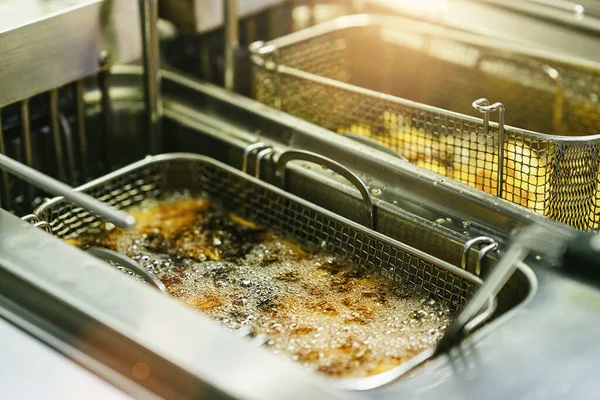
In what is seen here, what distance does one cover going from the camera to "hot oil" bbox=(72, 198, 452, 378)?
→ 4.29 ft

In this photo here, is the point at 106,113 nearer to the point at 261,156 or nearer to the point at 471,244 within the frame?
the point at 261,156

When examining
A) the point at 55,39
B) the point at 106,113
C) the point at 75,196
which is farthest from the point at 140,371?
the point at 106,113

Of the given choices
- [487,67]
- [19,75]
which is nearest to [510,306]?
[487,67]

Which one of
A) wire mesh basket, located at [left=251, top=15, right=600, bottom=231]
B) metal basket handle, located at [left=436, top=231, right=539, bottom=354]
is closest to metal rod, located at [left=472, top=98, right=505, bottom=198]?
wire mesh basket, located at [left=251, top=15, right=600, bottom=231]

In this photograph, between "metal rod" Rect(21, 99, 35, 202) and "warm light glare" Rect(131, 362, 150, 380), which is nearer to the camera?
"warm light glare" Rect(131, 362, 150, 380)

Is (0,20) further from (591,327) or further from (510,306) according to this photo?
(591,327)

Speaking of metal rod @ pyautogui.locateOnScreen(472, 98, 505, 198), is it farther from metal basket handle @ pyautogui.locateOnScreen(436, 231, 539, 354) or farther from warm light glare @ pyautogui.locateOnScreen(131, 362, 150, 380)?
warm light glare @ pyautogui.locateOnScreen(131, 362, 150, 380)

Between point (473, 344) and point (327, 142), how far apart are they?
70cm

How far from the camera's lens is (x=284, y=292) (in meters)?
1.46

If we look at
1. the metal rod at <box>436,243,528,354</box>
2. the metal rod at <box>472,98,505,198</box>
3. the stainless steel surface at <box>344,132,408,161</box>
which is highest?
the metal rod at <box>472,98,505,198</box>

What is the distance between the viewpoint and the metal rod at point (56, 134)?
5.85 ft

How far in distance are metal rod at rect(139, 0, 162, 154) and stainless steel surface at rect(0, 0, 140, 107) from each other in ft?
0.14

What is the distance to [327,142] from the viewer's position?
1.72 meters

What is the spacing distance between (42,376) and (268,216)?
748mm
